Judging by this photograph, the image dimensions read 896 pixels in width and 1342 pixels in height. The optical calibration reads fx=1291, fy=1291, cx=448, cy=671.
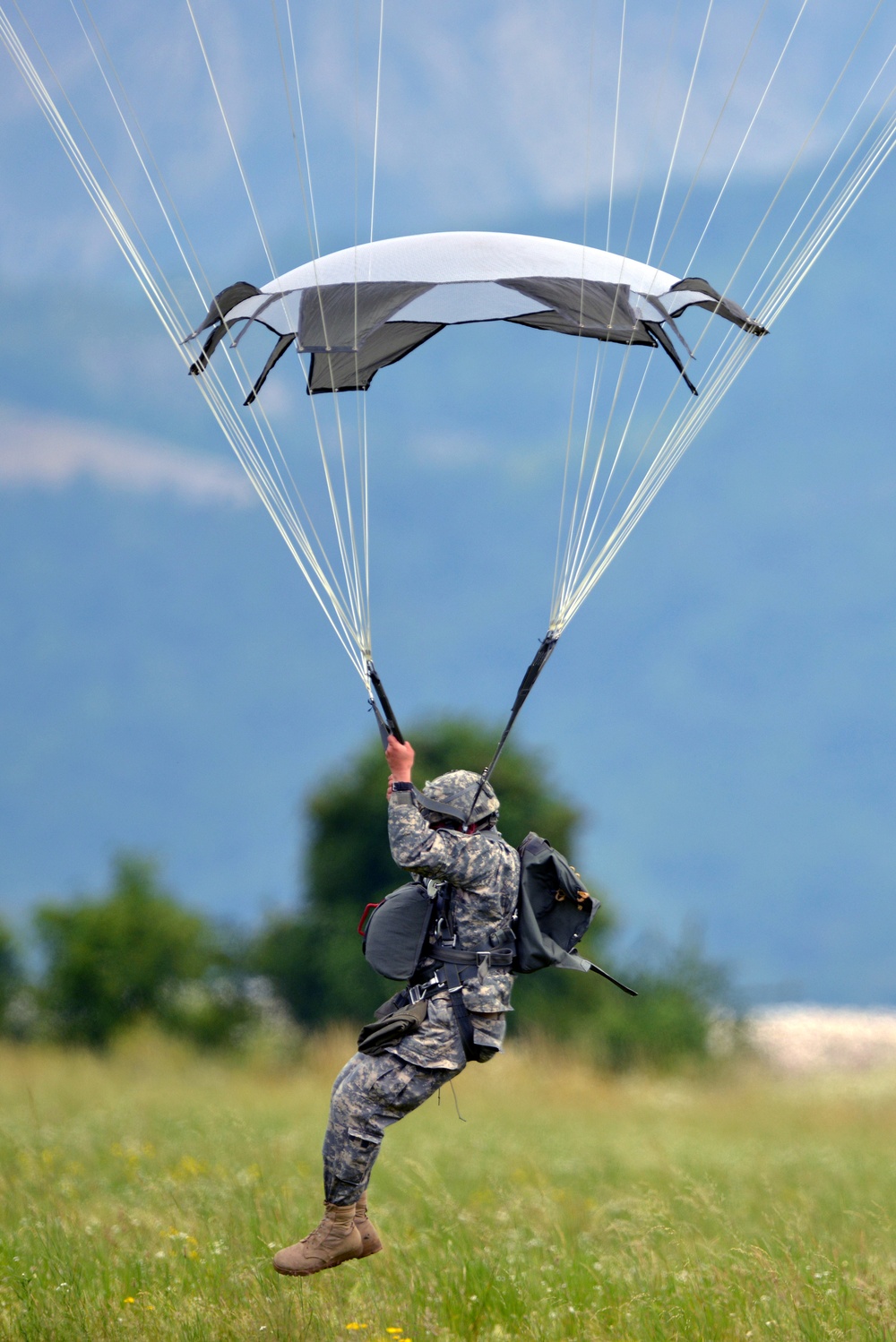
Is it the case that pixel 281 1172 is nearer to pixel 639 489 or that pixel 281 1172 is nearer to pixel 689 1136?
pixel 689 1136

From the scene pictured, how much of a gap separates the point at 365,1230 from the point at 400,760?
2.53 metres

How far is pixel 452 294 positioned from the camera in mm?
8539

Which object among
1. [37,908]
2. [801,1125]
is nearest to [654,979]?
[801,1125]

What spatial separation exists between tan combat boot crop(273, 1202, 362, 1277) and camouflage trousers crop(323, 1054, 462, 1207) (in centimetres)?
11

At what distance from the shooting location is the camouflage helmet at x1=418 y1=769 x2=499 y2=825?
6.75 meters

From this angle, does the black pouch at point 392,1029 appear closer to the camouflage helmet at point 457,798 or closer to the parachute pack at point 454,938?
the parachute pack at point 454,938

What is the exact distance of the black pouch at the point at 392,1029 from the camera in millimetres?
6562

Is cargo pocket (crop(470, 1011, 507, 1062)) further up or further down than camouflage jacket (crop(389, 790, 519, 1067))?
further down

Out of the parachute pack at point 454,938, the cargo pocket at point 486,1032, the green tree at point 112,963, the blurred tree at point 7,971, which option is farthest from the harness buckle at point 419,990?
the blurred tree at point 7,971

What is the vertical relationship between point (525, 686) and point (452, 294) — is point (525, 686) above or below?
below

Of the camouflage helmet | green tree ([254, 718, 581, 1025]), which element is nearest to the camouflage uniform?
the camouflage helmet

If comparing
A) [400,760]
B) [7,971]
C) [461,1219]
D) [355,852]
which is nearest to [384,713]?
[400,760]

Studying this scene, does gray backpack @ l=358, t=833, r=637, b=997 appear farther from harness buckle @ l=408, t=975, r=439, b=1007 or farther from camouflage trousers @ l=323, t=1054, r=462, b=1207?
camouflage trousers @ l=323, t=1054, r=462, b=1207

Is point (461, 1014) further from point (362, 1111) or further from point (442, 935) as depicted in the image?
point (362, 1111)
